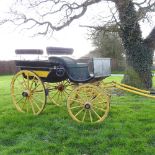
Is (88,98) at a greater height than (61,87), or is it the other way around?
(61,87)

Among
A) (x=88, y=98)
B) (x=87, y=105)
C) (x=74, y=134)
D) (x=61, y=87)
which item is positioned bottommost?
(x=74, y=134)

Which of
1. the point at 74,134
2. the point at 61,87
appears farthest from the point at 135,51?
the point at 74,134

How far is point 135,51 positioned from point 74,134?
7.54 m

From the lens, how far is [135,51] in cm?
1362

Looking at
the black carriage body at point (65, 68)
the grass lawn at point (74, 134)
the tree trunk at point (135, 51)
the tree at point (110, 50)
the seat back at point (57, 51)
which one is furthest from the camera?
the tree at point (110, 50)

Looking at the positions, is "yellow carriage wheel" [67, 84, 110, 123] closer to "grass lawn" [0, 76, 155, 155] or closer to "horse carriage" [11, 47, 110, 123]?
"horse carriage" [11, 47, 110, 123]

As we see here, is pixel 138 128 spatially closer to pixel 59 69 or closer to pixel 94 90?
pixel 94 90

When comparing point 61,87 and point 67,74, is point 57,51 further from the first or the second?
point 61,87

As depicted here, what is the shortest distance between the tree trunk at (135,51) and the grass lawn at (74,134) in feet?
16.0

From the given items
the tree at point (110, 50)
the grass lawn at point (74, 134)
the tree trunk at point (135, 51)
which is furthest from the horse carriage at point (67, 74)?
the tree at point (110, 50)

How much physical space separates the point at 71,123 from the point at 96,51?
31131 mm

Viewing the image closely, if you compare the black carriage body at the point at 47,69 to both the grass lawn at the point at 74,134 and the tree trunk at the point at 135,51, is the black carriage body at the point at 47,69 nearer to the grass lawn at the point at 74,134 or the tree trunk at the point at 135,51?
the grass lawn at the point at 74,134

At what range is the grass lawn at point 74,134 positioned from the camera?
5.90 m

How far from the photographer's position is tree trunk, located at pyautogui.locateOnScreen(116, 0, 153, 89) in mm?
13422
